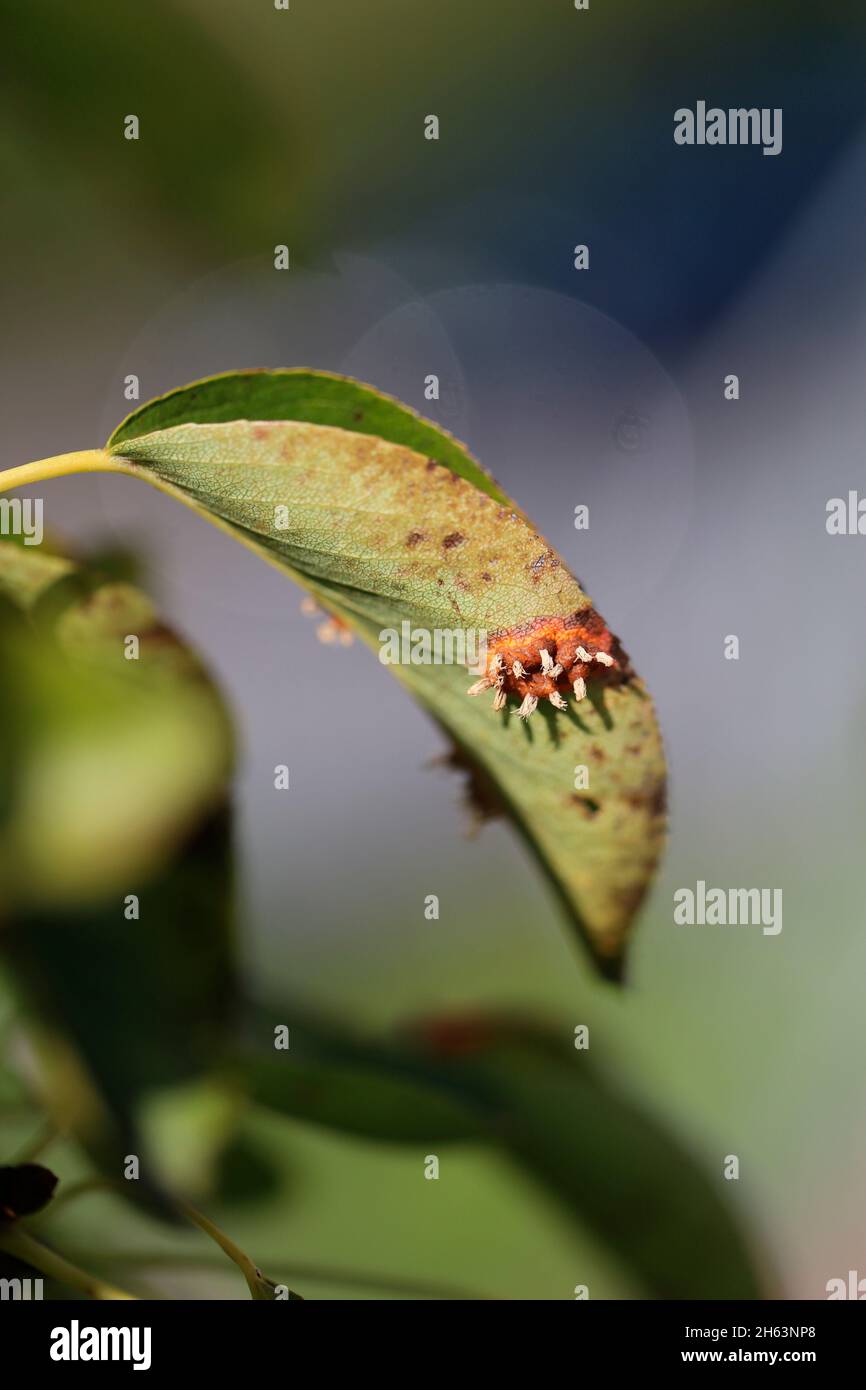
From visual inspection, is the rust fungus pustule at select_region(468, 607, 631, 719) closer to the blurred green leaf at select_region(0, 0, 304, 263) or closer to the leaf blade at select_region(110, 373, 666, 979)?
the leaf blade at select_region(110, 373, 666, 979)

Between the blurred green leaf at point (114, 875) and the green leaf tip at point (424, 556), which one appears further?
the blurred green leaf at point (114, 875)

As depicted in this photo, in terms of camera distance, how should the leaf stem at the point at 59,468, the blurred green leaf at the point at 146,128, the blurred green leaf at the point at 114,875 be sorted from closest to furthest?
the leaf stem at the point at 59,468
the blurred green leaf at the point at 114,875
the blurred green leaf at the point at 146,128

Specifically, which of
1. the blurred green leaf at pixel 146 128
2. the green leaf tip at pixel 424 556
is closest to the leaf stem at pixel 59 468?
the green leaf tip at pixel 424 556

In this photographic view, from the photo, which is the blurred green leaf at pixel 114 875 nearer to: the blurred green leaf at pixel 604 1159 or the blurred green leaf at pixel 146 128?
the blurred green leaf at pixel 604 1159

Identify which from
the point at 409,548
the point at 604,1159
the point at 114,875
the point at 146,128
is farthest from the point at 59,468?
the point at 146,128

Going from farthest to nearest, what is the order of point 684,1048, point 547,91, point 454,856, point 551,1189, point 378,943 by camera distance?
point 547,91 < point 454,856 < point 378,943 < point 684,1048 < point 551,1189

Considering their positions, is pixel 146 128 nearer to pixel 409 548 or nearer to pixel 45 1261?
pixel 409 548

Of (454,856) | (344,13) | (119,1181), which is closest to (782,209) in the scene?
(344,13)
